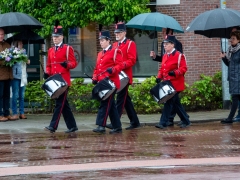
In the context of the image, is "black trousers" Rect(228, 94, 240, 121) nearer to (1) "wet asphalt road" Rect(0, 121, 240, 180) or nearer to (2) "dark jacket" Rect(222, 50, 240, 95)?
(2) "dark jacket" Rect(222, 50, 240, 95)

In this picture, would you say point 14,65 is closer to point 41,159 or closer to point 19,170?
point 41,159

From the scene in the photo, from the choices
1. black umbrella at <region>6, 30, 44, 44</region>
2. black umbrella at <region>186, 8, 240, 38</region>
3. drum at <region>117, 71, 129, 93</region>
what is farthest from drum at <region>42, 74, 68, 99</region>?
black umbrella at <region>186, 8, 240, 38</region>

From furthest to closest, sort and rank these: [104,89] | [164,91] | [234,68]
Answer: [234,68]
[164,91]
[104,89]

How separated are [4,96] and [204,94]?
5269 mm

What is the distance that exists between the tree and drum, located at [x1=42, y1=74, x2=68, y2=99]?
3.96 metres

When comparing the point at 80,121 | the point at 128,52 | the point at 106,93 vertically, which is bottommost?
the point at 80,121

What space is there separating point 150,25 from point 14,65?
3096 millimetres

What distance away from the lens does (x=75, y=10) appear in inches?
722

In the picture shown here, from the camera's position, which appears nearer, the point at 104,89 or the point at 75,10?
the point at 104,89

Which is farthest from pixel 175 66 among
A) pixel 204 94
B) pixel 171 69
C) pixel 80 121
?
pixel 204 94

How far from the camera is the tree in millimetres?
18125

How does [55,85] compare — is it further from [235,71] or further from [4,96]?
[235,71]

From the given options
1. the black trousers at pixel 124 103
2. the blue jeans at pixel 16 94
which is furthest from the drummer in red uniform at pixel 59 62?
the blue jeans at pixel 16 94

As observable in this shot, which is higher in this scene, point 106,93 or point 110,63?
point 110,63
